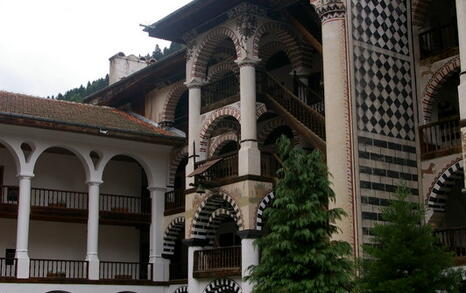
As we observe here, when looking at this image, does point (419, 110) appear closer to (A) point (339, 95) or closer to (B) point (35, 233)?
(A) point (339, 95)

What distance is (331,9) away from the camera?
18.5 meters

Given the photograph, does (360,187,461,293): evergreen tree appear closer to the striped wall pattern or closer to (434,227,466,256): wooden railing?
(434,227,466,256): wooden railing

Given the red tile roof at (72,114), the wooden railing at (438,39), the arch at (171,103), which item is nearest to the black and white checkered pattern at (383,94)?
the wooden railing at (438,39)

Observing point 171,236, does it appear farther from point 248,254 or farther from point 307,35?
point 307,35

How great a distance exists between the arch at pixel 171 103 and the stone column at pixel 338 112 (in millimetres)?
9627

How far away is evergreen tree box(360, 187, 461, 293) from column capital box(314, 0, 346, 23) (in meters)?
5.60

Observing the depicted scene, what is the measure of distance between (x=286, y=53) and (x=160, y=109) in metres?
6.47

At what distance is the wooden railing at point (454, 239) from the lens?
1777 cm

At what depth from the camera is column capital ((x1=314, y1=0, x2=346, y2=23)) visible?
60.5ft

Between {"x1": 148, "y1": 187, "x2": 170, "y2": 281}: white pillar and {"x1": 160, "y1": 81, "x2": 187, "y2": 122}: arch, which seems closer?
{"x1": 148, "y1": 187, "x2": 170, "y2": 281}: white pillar

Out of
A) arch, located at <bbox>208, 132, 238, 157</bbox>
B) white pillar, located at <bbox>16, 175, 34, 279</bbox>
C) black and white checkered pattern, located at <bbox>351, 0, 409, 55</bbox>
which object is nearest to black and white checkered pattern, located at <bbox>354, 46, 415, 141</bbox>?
black and white checkered pattern, located at <bbox>351, 0, 409, 55</bbox>

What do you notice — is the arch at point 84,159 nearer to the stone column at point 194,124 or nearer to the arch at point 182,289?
the stone column at point 194,124

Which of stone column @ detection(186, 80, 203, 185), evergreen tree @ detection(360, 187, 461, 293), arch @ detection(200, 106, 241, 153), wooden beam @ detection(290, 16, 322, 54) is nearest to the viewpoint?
evergreen tree @ detection(360, 187, 461, 293)

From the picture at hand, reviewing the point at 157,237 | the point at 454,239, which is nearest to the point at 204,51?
the point at 157,237
